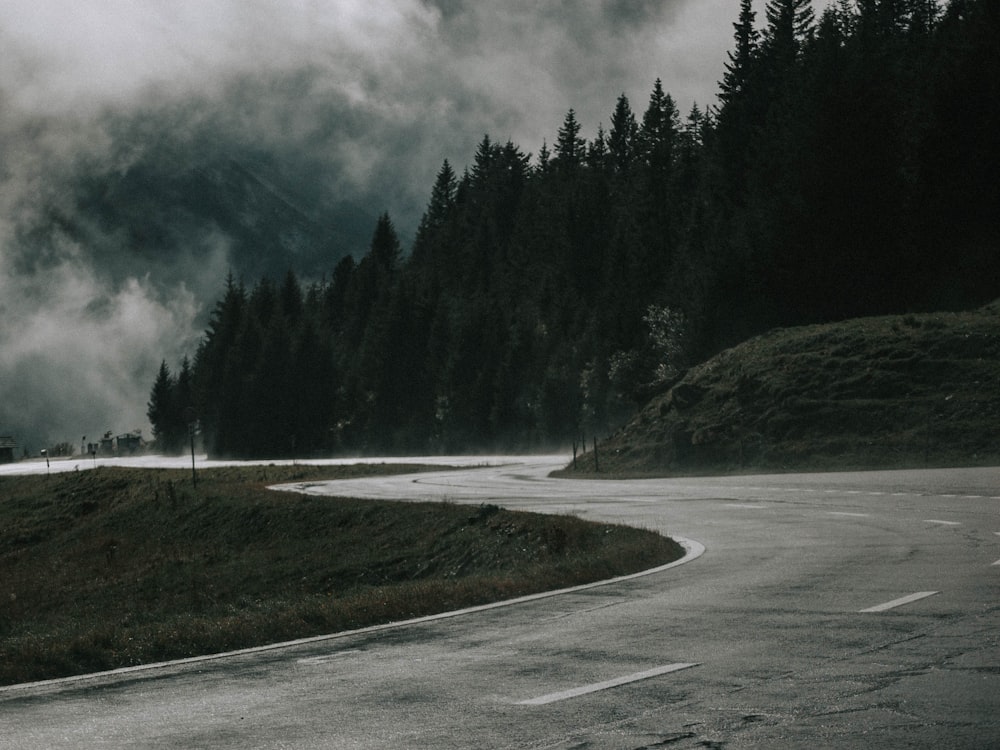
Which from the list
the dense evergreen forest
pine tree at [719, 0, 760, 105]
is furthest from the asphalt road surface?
pine tree at [719, 0, 760, 105]

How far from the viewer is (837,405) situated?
45969 mm

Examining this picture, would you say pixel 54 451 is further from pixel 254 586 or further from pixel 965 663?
pixel 965 663

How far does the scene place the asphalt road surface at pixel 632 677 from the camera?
6.30 m

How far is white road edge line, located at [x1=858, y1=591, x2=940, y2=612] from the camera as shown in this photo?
10.4 metres

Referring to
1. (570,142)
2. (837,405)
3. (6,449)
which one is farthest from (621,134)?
(837,405)

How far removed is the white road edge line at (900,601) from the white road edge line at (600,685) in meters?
2.97

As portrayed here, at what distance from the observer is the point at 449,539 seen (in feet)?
85.6

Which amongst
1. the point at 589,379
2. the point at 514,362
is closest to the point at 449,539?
the point at 589,379

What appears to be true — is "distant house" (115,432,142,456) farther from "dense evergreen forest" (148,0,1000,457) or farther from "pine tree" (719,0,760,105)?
"pine tree" (719,0,760,105)

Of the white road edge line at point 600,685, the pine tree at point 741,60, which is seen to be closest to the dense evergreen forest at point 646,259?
the pine tree at point 741,60

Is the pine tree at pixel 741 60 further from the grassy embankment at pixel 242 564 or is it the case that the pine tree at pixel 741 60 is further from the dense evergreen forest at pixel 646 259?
the grassy embankment at pixel 242 564

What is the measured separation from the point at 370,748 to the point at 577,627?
4282mm

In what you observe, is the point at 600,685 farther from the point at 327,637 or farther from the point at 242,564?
the point at 242,564

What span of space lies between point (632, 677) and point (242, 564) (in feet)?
75.6
